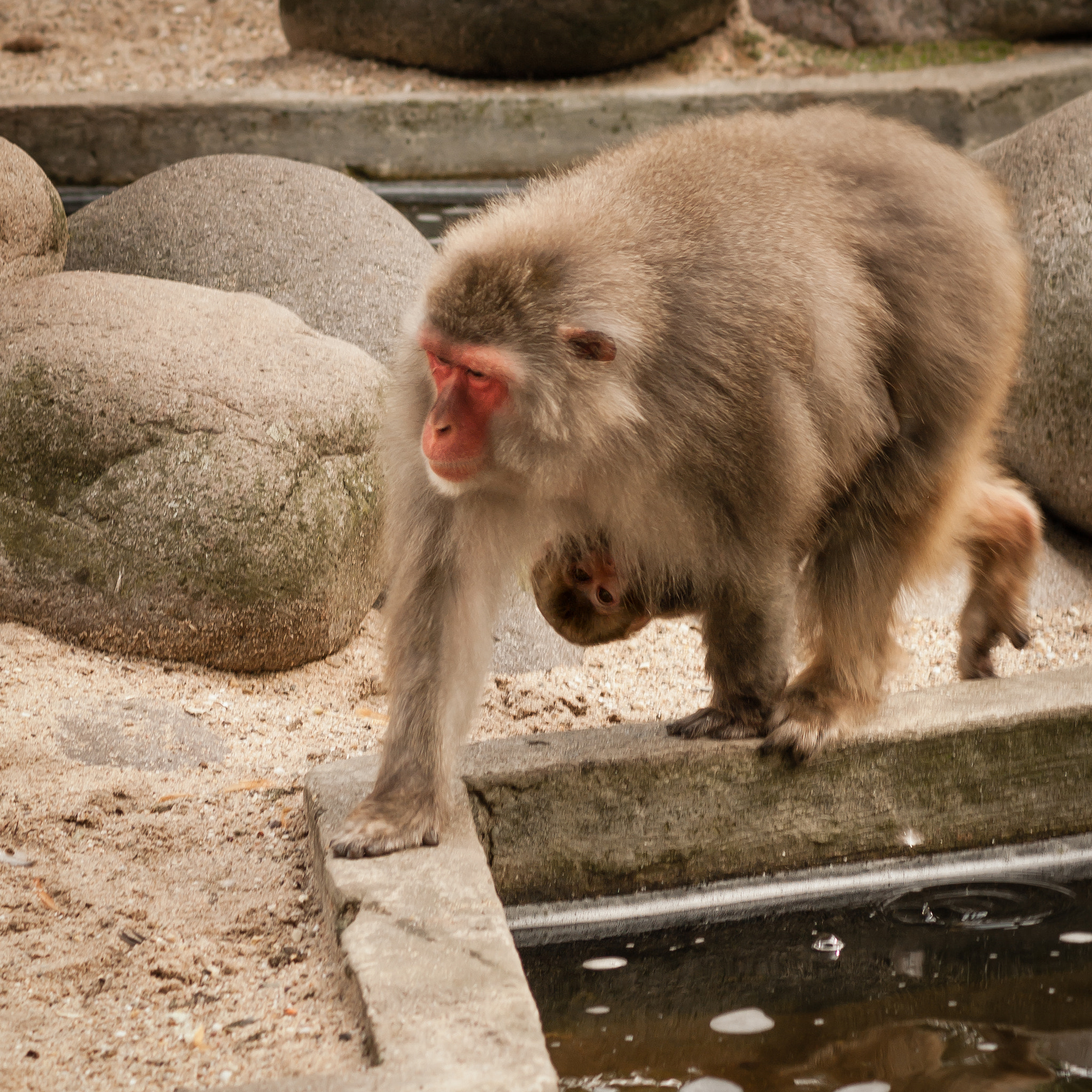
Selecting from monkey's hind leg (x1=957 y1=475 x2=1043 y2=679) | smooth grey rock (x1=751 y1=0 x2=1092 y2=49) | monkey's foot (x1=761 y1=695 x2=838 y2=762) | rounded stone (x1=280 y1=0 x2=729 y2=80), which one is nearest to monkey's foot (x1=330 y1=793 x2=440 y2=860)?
monkey's foot (x1=761 y1=695 x2=838 y2=762)

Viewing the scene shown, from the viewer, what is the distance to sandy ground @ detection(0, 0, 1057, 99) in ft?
42.0

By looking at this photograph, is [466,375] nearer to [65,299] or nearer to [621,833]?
[621,833]

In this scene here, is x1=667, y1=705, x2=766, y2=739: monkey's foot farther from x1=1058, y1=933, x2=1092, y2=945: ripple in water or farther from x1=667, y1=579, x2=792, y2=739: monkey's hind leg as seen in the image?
x1=1058, y1=933, x2=1092, y2=945: ripple in water

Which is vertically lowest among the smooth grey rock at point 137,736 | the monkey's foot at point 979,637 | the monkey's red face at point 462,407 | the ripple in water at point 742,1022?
the smooth grey rock at point 137,736

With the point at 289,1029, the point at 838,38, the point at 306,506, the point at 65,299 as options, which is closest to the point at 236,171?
the point at 65,299

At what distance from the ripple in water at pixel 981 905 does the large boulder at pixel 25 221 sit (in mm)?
4046

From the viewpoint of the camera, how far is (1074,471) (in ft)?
19.3

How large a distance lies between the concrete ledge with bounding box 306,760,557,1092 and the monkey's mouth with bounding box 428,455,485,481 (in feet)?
2.79

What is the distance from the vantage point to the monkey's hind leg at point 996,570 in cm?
439

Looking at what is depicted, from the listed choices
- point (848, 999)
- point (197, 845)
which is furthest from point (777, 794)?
point (197, 845)

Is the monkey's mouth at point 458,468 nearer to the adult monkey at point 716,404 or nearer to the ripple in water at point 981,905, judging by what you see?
the adult monkey at point 716,404

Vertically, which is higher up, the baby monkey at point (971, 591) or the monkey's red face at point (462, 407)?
the monkey's red face at point (462, 407)

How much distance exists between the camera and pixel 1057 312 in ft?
18.9

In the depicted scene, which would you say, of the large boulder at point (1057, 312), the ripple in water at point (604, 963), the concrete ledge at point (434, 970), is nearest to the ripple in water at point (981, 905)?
the ripple in water at point (604, 963)
